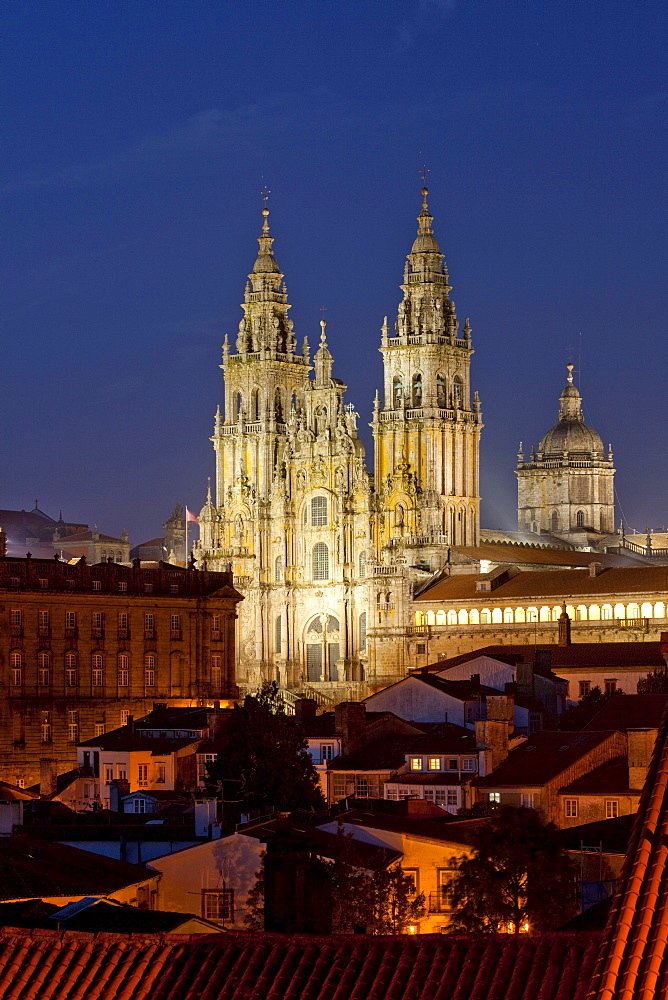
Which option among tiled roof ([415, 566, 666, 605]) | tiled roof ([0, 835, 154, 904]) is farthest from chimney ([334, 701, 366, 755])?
tiled roof ([415, 566, 666, 605])

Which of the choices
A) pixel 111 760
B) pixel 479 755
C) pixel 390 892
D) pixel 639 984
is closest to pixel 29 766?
pixel 111 760

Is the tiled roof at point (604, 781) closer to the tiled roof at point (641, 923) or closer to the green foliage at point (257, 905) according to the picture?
the green foliage at point (257, 905)

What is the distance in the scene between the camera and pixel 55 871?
4650cm

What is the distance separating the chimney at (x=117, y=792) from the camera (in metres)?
73.4

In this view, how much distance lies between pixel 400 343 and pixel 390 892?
107m

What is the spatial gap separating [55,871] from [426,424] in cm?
10445

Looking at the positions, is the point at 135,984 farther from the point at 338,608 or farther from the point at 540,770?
the point at 338,608

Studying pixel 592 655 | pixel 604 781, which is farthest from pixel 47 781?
pixel 604 781

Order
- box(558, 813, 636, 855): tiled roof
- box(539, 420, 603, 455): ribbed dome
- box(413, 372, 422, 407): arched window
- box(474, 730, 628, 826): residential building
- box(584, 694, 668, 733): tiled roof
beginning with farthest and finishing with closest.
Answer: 1. box(539, 420, 603, 455): ribbed dome
2. box(413, 372, 422, 407): arched window
3. box(584, 694, 668, 733): tiled roof
4. box(474, 730, 628, 826): residential building
5. box(558, 813, 636, 855): tiled roof

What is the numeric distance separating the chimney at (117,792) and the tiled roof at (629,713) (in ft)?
56.4

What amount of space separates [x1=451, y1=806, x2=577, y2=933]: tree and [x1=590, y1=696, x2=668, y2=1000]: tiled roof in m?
28.2

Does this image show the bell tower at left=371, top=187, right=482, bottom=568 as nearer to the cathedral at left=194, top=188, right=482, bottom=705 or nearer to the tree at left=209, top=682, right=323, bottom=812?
the cathedral at left=194, top=188, right=482, bottom=705

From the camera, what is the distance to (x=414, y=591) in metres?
141

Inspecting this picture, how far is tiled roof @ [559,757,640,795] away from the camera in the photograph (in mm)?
60969
